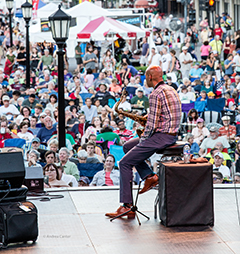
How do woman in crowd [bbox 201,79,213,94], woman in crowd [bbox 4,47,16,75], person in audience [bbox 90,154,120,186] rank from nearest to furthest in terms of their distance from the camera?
person in audience [bbox 90,154,120,186]
woman in crowd [bbox 201,79,213,94]
woman in crowd [bbox 4,47,16,75]

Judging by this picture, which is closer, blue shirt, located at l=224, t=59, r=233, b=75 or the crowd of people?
the crowd of people

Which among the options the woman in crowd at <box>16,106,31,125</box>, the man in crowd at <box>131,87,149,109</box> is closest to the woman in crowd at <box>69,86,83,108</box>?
the man in crowd at <box>131,87,149,109</box>

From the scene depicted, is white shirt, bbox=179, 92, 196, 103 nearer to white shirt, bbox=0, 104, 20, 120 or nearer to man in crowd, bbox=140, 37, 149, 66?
white shirt, bbox=0, 104, 20, 120

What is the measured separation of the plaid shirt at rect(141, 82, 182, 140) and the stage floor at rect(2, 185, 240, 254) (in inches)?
42.6

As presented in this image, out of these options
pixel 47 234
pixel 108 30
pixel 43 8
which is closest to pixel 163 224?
pixel 47 234

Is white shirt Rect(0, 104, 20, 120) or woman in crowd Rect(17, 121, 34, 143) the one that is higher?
white shirt Rect(0, 104, 20, 120)

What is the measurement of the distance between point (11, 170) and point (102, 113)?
9.37 m

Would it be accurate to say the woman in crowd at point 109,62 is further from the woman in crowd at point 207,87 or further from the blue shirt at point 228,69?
the woman in crowd at point 207,87

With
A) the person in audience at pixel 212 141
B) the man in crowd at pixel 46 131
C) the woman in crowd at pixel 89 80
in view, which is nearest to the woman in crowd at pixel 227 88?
the woman in crowd at pixel 89 80

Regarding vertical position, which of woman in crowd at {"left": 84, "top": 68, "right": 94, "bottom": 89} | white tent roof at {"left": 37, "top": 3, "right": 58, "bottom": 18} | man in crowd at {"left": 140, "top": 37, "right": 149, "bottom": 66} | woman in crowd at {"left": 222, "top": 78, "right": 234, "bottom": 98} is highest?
white tent roof at {"left": 37, "top": 3, "right": 58, "bottom": 18}

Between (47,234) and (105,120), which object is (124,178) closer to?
(47,234)

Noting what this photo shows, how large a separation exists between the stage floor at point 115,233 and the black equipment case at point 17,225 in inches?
3.9

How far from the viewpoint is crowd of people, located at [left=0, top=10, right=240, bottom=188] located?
11031 mm

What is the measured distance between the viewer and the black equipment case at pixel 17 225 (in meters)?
6.12
